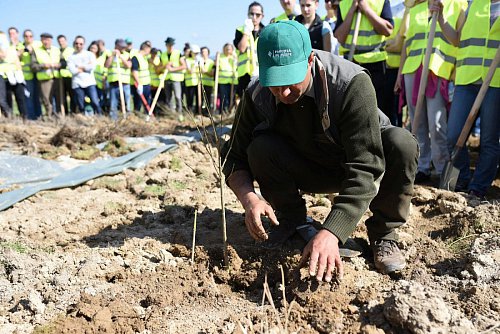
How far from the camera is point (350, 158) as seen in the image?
2.20 m

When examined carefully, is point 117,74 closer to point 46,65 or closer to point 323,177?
point 46,65

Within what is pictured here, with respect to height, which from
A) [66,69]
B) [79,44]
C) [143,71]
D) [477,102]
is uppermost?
[477,102]

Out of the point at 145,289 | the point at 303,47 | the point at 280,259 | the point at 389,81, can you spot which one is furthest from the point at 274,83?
the point at 389,81

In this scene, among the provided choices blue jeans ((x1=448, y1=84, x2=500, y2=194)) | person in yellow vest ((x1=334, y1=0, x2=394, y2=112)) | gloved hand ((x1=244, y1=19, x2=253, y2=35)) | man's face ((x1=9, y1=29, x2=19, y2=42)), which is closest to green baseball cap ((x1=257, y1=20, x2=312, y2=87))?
blue jeans ((x1=448, y1=84, x2=500, y2=194))

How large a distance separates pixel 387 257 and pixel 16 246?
86.3 inches

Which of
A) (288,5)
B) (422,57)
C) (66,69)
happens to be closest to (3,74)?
(66,69)

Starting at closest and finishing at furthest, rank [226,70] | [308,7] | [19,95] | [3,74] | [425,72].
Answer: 1. [425,72]
2. [308,7]
3. [3,74]
4. [19,95]
5. [226,70]

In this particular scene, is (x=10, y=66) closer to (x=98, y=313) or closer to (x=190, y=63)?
(x=190, y=63)

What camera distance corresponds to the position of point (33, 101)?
1008 centimetres

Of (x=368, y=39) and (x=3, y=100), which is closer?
(x=368, y=39)

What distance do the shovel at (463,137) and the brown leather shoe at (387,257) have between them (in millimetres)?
1745

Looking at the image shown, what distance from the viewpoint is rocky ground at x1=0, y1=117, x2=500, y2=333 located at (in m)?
2.03

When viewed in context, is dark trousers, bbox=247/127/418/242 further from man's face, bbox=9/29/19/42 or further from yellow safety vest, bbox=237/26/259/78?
man's face, bbox=9/29/19/42

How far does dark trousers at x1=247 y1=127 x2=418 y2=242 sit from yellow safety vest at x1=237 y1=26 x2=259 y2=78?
406cm
